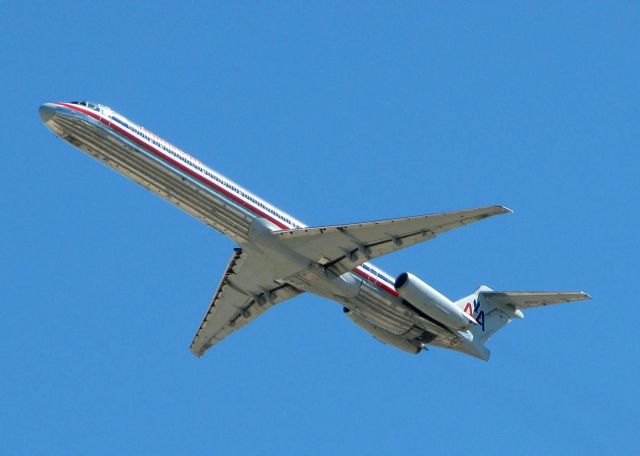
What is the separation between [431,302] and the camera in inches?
2056

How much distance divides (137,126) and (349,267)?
10.5m

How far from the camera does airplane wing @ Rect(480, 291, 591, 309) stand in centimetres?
5303

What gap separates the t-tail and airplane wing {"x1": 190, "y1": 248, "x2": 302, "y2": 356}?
28.8ft

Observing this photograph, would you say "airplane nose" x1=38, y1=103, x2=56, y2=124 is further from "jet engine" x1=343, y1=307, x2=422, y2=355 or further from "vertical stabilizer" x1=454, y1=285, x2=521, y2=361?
"vertical stabilizer" x1=454, y1=285, x2=521, y2=361

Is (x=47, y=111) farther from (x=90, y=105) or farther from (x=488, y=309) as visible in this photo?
(x=488, y=309)

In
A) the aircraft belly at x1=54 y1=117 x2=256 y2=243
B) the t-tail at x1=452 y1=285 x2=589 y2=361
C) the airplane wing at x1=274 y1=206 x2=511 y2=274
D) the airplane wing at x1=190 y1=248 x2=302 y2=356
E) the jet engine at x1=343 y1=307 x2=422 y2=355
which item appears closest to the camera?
the airplane wing at x1=274 y1=206 x2=511 y2=274

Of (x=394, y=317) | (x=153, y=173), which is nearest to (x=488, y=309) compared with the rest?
(x=394, y=317)

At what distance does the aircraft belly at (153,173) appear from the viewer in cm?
Answer: 4847

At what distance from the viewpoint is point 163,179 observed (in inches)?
1921

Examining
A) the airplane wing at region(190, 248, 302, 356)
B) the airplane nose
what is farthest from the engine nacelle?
the airplane nose

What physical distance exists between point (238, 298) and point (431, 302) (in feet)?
30.6

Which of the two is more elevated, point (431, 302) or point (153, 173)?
point (431, 302)

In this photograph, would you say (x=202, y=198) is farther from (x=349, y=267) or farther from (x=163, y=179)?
(x=349, y=267)

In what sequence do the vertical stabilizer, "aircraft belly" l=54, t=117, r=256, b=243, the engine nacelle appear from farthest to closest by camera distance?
the vertical stabilizer, the engine nacelle, "aircraft belly" l=54, t=117, r=256, b=243
